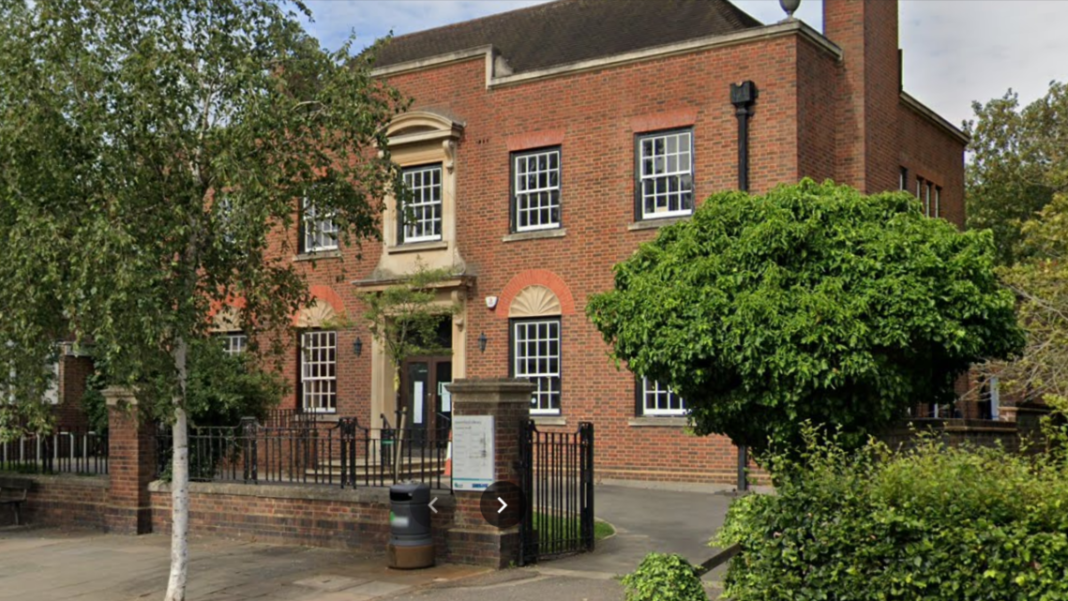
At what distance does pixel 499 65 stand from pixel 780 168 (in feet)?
20.6

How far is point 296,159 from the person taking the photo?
11.2 meters

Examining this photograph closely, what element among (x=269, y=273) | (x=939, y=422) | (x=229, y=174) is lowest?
(x=939, y=422)

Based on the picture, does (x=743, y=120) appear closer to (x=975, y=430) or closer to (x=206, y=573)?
(x=975, y=430)

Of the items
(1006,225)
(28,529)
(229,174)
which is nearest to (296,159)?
(229,174)

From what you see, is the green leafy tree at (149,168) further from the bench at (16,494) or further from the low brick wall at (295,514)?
the bench at (16,494)

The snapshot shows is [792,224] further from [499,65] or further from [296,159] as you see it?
[499,65]

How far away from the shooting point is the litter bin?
38.4 ft

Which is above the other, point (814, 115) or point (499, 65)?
point (499, 65)

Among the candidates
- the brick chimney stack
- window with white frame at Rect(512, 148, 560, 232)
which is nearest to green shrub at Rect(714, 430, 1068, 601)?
the brick chimney stack

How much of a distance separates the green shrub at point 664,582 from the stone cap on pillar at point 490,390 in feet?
12.1

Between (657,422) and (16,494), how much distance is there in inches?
404

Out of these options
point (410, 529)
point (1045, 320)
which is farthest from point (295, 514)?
point (1045, 320)

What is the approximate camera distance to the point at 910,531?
708 centimetres

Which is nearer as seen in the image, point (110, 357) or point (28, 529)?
point (110, 357)
